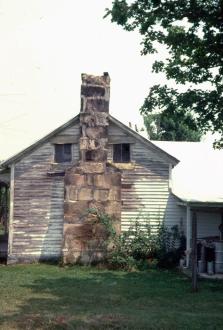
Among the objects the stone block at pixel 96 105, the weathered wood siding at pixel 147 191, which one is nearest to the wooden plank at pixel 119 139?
the weathered wood siding at pixel 147 191

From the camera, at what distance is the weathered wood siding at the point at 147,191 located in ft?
71.4

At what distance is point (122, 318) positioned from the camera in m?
11.6

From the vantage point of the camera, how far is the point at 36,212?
71.3 feet

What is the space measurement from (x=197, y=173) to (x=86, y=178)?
21.3 ft

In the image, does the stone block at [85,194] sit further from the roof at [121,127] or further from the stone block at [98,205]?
the roof at [121,127]

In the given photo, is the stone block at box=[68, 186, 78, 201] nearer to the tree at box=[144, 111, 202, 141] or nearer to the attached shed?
the attached shed

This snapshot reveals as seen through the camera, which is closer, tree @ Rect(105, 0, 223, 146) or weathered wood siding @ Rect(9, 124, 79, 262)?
tree @ Rect(105, 0, 223, 146)

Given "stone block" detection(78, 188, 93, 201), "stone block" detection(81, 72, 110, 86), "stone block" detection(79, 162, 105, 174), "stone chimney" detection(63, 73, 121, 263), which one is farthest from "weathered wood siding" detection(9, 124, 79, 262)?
"stone block" detection(81, 72, 110, 86)

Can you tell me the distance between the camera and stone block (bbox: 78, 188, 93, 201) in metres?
21.1

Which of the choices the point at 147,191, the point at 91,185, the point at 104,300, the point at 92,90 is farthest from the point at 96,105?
the point at 104,300

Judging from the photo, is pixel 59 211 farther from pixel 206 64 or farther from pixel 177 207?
pixel 206 64

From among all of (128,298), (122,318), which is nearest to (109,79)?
(128,298)

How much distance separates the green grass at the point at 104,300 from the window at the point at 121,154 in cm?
535

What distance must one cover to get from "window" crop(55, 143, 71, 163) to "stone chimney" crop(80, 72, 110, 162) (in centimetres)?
76
